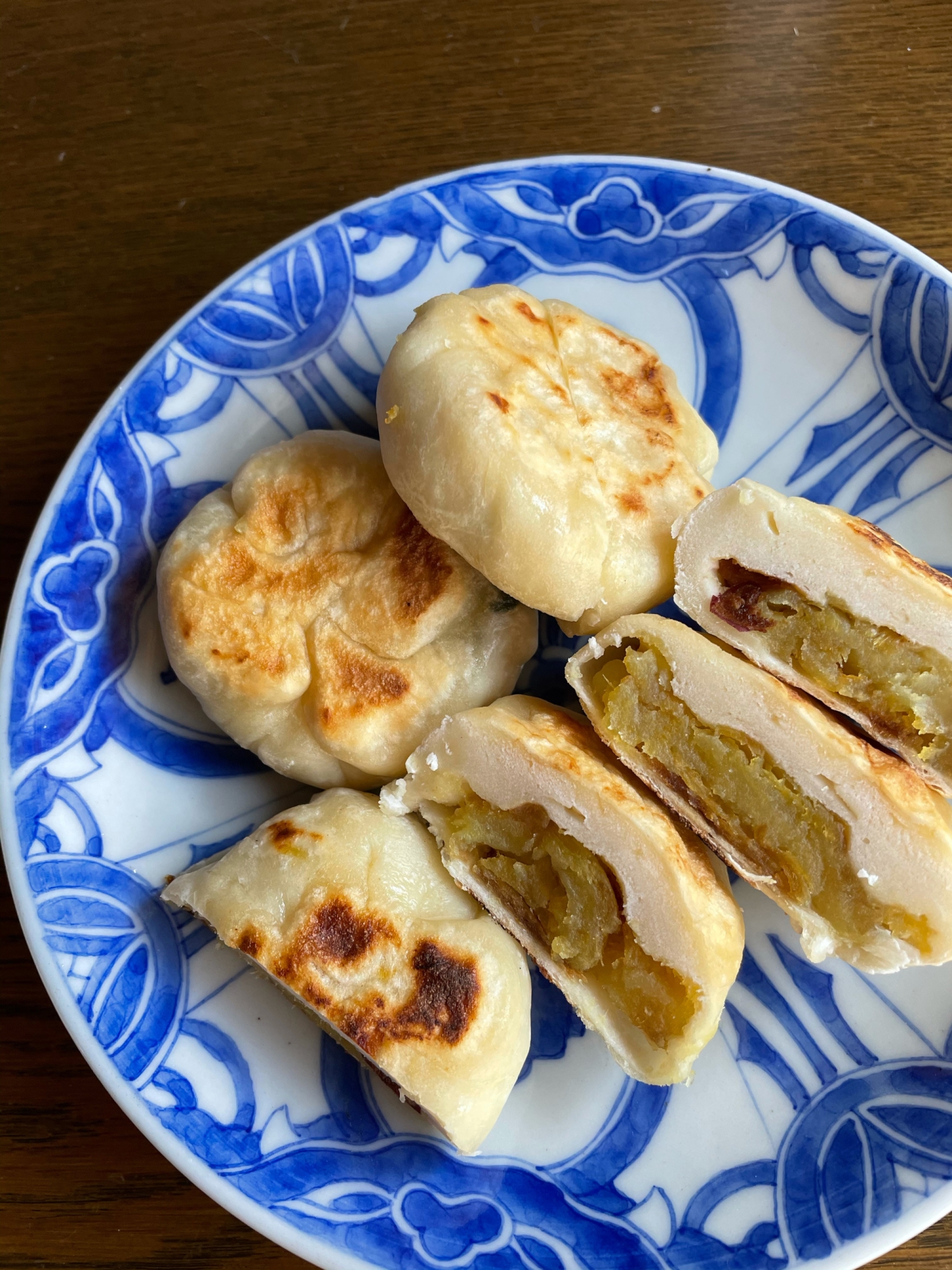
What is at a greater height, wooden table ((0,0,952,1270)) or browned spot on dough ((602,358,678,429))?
wooden table ((0,0,952,1270))

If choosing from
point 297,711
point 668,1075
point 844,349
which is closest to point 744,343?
point 844,349

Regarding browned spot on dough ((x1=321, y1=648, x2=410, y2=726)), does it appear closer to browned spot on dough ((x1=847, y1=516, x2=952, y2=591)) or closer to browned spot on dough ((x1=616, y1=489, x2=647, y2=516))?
browned spot on dough ((x1=616, y1=489, x2=647, y2=516))

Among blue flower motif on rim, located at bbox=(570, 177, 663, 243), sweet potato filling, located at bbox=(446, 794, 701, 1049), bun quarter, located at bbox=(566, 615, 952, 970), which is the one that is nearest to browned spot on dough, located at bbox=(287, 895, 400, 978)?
sweet potato filling, located at bbox=(446, 794, 701, 1049)

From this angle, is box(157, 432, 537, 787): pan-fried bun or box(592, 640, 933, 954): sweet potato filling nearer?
box(592, 640, 933, 954): sweet potato filling

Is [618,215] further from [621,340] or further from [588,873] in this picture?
[588,873]

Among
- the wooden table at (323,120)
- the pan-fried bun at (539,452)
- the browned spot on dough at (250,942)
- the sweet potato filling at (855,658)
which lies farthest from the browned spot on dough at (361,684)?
the wooden table at (323,120)

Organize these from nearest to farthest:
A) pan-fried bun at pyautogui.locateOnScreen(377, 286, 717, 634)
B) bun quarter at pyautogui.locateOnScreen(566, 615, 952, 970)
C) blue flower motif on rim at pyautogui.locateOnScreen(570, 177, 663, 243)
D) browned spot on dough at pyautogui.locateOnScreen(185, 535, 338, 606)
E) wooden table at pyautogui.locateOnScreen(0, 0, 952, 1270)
Result: bun quarter at pyautogui.locateOnScreen(566, 615, 952, 970), pan-fried bun at pyautogui.locateOnScreen(377, 286, 717, 634), browned spot on dough at pyautogui.locateOnScreen(185, 535, 338, 606), blue flower motif on rim at pyautogui.locateOnScreen(570, 177, 663, 243), wooden table at pyautogui.locateOnScreen(0, 0, 952, 1270)

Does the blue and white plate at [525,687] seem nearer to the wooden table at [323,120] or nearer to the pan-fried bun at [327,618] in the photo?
the pan-fried bun at [327,618]

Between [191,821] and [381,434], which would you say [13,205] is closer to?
[381,434]
